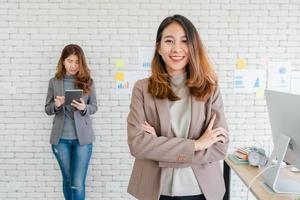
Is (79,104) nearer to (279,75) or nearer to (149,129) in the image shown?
(149,129)

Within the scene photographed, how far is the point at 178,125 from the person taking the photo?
1.69 m

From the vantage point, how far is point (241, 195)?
13.2ft

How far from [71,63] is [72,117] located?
0.55 meters

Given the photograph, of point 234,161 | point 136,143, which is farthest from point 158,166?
point 234,161

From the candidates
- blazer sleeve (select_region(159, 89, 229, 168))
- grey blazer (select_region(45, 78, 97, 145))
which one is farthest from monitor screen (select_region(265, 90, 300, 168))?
grey blazer (select_region(45, 78, 97, 145))

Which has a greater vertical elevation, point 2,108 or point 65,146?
point 2,108

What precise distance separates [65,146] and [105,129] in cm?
68

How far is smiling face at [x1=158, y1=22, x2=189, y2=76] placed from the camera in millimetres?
1667

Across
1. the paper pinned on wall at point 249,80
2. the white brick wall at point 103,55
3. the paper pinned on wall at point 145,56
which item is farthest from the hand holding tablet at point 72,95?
the paper pinned on wall at point 249,80

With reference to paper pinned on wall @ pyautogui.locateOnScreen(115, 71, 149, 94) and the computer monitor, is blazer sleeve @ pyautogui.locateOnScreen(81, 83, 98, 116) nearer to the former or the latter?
paper pinned on wall @ pyautogui.locateOnScreen(115, 71, 149, 94)

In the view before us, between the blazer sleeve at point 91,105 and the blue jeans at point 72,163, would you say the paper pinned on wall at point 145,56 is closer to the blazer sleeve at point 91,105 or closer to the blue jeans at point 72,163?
the blazer sleeve at point 91,105

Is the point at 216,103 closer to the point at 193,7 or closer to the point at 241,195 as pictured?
the point at 193,7

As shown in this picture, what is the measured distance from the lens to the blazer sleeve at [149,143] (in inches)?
63.6

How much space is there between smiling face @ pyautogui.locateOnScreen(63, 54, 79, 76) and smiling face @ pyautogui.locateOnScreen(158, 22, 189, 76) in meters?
1.77
